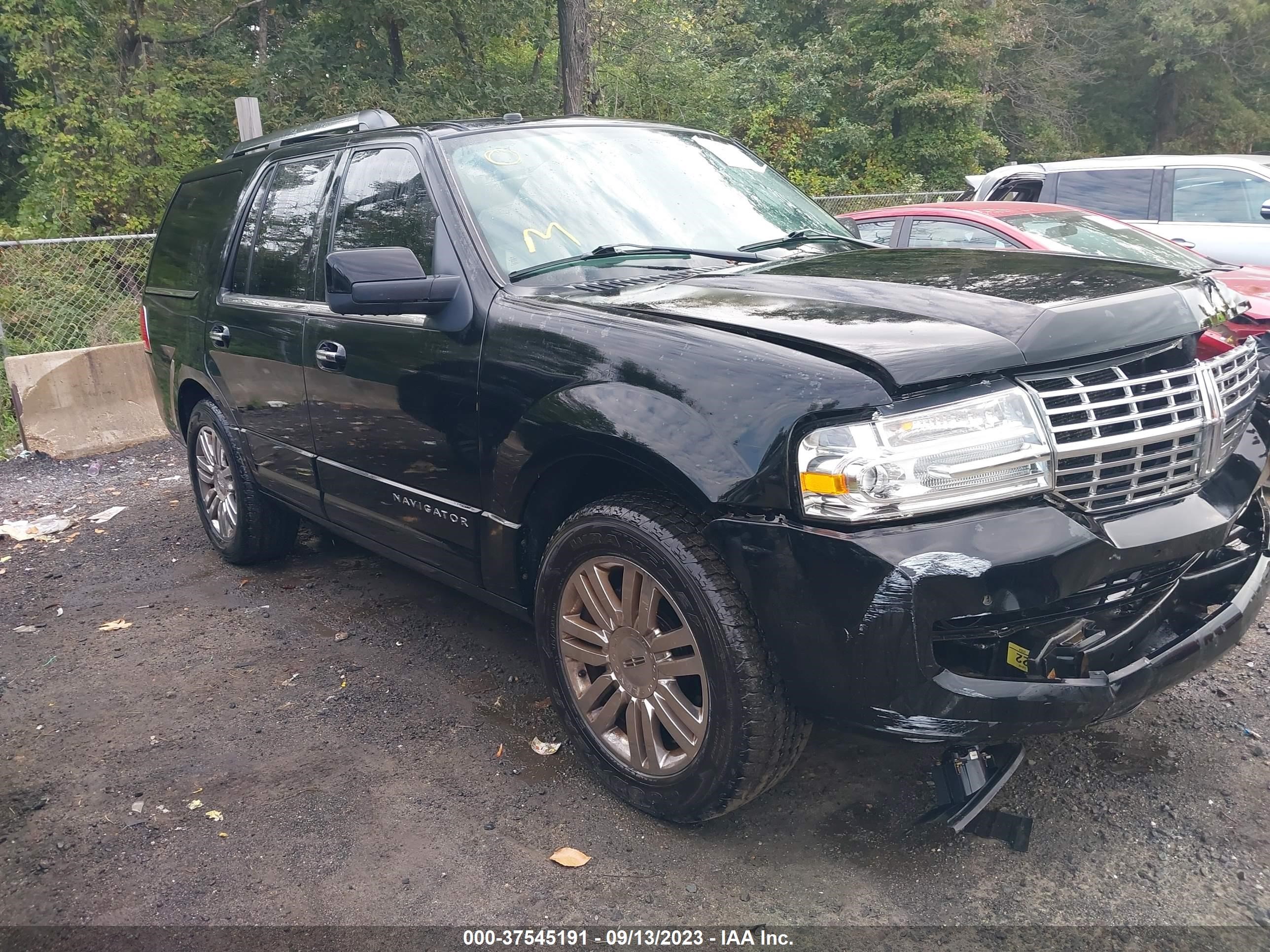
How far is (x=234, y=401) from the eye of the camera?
4.77m

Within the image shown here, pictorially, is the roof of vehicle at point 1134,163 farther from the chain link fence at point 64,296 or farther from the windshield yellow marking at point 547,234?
the chain link fence at point 64,296

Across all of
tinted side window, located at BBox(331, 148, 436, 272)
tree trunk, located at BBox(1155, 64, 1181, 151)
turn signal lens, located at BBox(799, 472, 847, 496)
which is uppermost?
tree trunk, located at BBox(1155, 64, 1181, 151)

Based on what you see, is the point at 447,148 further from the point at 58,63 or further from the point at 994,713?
the point at 58,63

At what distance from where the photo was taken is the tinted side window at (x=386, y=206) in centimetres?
353

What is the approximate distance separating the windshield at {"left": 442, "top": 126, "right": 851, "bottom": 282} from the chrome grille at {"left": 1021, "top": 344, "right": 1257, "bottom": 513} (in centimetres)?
146

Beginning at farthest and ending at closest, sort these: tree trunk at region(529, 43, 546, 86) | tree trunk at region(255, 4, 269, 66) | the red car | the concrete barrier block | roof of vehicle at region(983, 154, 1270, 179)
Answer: tree trunk at region(255, 4, 269, 66) → tree trunk at region(529, 43, 546, 86) → roof of vehicle at region(983, 154, 1270, 179) → the concrete barrier block → the red car

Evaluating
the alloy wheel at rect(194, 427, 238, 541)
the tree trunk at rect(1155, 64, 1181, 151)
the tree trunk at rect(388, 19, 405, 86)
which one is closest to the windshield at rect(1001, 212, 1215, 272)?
the alloy wheel at rect(194, 427, 238, 541)

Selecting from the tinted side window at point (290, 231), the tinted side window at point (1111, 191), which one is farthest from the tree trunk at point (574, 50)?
the tinted side window at point (290, 231)

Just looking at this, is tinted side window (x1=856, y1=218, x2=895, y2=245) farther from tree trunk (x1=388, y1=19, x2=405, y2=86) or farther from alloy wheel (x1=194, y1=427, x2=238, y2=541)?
tree trunk (x1=388, y1=19, x2=405, y2=86)

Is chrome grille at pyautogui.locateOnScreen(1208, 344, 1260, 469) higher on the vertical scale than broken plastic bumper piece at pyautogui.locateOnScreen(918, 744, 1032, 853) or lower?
higher

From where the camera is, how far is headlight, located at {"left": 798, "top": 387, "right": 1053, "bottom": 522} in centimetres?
225

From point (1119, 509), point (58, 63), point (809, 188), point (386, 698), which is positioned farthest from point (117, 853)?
point (809, 188)

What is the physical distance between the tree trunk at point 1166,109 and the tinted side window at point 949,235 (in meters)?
29.3

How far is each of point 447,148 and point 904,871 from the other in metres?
2.76
